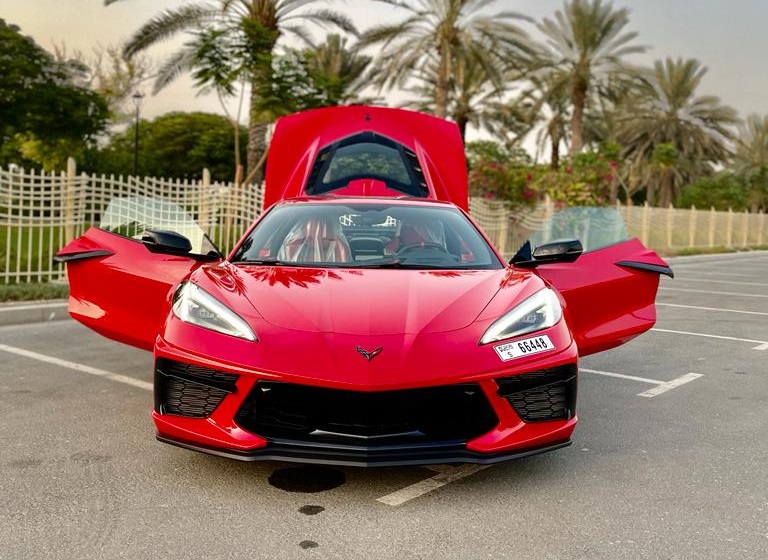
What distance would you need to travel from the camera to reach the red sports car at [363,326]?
3.33 meters

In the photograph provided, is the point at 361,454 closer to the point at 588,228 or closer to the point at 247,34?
the point at 588,228

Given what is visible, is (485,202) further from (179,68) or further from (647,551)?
(647,551)

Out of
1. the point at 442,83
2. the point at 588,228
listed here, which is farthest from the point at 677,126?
the point at 588,228

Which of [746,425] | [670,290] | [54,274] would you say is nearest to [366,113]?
[746,425]

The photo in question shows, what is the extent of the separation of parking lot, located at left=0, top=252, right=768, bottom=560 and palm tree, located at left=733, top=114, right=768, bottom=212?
5920 cm

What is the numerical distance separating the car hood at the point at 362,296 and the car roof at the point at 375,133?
10.7 feet

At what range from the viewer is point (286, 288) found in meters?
3.85

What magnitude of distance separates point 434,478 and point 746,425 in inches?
90.8

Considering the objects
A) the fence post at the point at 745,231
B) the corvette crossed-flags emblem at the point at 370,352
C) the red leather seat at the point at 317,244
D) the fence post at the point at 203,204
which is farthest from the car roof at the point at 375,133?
the fence post at the point at 745,231

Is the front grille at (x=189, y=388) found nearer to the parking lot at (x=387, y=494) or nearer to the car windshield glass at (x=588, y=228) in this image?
the parking lot at (x=387, y=494)

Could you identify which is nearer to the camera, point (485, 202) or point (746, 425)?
point (746, 425)

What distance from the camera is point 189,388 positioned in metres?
3.52

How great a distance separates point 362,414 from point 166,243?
5.76 feet

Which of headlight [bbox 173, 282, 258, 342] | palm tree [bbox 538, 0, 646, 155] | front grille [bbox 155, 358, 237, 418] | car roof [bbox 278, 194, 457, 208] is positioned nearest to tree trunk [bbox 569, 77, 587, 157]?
palm tree [bbox 538, 0, 646, 155]
